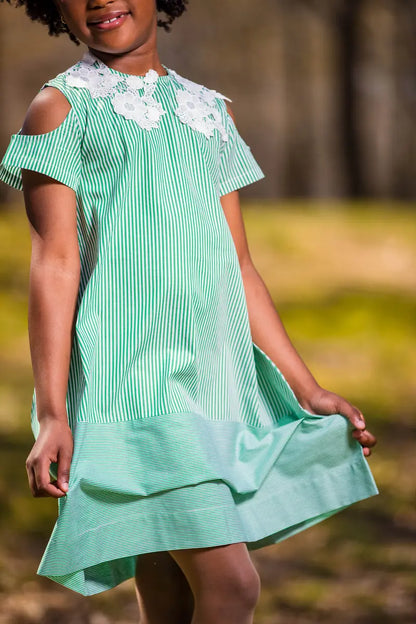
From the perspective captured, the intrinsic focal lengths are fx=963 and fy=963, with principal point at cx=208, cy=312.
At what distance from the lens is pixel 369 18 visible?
1115cm

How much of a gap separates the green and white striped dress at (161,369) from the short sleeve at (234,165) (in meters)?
0.03

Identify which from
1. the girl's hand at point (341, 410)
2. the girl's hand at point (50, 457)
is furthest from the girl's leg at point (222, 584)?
the girl's hand at point (341, 410)

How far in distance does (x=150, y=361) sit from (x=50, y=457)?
20 cm

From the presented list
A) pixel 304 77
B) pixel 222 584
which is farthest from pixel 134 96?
pixel 304 77

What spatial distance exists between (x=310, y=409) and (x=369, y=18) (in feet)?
33.8

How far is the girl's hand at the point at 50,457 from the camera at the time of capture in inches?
52.3

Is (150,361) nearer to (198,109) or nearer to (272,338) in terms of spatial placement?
(272,338)

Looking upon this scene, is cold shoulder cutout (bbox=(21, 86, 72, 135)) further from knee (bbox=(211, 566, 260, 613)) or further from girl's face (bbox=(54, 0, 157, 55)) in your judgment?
knee (bbox=(211, 566, 260, 613))

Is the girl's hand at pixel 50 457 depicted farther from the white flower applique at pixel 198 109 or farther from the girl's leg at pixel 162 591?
the white flower applique at pixel 198 109

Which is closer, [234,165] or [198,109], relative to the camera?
[198,109]

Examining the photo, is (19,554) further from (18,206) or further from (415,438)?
(18,206)

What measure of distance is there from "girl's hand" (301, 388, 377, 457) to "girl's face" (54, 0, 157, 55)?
0.65 meters

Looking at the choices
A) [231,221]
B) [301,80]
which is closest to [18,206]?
[301,80]

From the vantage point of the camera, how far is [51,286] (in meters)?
1.41
